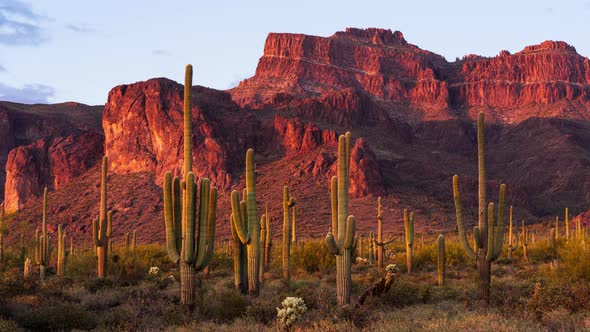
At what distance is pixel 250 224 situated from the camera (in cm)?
1623

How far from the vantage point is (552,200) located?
107312 mm

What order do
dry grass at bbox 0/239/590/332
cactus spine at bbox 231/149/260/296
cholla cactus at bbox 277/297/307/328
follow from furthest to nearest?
1. cactus spine at bbox 231/149/260/296
2. cholla cactus at bbox 277/297/307/328
3. dry grass at bbox 0/239/590/332

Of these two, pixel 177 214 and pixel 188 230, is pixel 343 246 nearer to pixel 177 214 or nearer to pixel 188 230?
pixel 188 230

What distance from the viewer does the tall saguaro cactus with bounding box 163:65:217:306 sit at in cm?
1452

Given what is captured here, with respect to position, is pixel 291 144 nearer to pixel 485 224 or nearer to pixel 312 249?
pixel 312 249

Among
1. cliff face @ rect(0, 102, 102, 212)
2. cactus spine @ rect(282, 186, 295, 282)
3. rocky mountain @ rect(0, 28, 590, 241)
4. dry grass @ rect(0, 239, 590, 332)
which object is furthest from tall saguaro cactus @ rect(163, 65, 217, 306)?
cliff face @ rect(0, 102, 102, 212)

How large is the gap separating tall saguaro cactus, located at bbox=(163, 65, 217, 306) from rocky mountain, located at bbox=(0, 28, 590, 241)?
57.9 metres

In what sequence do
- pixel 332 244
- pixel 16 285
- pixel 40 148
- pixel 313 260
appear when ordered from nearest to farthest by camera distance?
pixel 332 244 → pixel 16 285 → pixel 313 260 → pixel 40 148

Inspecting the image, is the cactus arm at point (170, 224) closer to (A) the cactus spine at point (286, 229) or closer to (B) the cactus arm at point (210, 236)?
(B) the cactus arm at point (210, 236)

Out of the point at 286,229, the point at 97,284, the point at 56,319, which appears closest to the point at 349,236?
the point at 56,319

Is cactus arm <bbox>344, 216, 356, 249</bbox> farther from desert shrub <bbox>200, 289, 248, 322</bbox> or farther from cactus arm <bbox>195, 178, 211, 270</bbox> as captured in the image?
cactus arm <bbox>195, 178, 211, 270</bbox>

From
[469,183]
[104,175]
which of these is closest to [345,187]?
[104,175]

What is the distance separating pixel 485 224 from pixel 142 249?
21799 millimetres

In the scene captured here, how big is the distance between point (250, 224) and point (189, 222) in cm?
219
